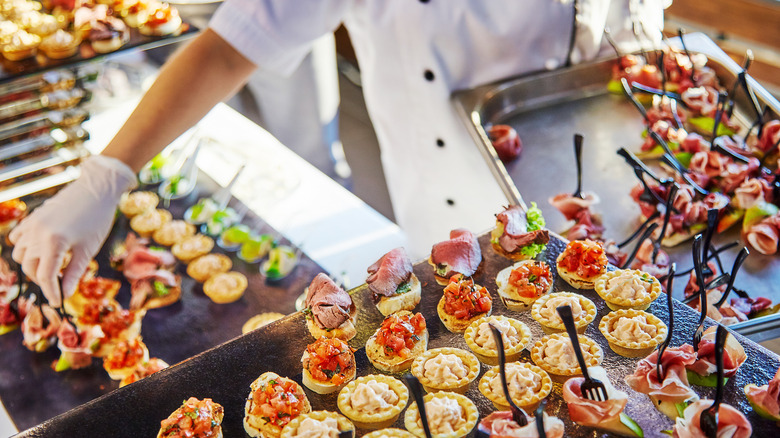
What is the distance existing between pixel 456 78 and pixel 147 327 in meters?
1.50

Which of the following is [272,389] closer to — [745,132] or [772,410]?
[772,410]

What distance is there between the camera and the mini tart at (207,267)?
106 inches

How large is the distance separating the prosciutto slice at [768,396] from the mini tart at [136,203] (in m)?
2.47

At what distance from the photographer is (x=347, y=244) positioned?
285 cm

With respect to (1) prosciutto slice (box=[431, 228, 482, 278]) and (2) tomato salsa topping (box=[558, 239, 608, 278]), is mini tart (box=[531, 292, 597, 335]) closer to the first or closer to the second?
(2) tomato salsa topping (box=[558, 239, 608, 278])

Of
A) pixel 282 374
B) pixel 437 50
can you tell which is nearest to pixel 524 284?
pixel 282 374

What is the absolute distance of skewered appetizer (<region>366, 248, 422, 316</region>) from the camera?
1.62m

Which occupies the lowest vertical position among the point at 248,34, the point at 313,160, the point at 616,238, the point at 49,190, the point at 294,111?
the point at 313,160

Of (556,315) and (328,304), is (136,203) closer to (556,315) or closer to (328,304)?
(328,304)

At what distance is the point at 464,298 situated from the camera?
1.59 m

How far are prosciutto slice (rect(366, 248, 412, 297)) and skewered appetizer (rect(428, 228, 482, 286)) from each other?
0.07 metres

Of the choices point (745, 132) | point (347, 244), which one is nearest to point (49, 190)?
point (347, 244)

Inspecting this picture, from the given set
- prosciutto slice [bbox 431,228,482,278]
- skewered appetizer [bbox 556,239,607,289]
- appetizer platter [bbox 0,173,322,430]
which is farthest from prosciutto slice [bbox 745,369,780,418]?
appetizer platter [bbox 0,173,322,430]

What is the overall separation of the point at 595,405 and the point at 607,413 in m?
0.03
